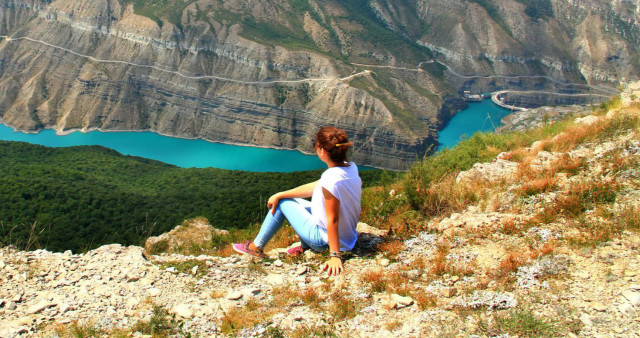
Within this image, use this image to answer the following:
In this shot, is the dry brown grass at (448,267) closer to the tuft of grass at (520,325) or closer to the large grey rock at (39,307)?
the tuft of grass at (520,325)

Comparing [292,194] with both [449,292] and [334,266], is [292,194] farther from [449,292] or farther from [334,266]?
[449,292]

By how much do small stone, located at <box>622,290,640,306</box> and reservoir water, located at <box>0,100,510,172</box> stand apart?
51.3 m

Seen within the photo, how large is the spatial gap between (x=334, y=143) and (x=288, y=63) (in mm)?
65146

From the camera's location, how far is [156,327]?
4207 mm

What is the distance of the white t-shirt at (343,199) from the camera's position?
15.5 feet

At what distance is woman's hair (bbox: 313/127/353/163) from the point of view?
15.4 feet

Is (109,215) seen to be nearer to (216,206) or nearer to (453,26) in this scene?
(216,206)

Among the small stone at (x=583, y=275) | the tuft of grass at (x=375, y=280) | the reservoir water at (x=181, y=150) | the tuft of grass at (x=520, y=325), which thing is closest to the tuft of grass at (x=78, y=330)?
the tuft of grass at (x=375, y=280)

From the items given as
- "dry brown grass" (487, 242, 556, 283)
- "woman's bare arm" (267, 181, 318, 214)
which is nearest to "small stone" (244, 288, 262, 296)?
"woman's bare arm" (267, 181, 318, 214)

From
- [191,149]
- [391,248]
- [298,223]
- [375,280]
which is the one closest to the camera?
[375,280]

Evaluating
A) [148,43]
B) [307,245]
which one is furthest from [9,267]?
[148,43]

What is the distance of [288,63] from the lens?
6775 cm

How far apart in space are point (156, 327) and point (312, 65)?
65682mm

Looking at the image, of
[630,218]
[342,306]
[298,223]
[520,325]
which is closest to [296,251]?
[298,223]
